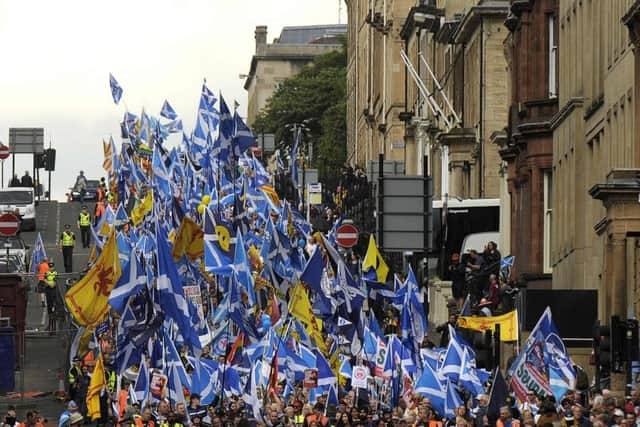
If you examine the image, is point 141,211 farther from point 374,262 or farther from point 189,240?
point 374,262

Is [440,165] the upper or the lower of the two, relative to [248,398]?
upper

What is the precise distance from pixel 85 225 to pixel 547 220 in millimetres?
33849

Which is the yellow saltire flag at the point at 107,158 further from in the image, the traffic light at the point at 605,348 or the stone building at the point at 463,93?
the traffic light at the point at 605,348

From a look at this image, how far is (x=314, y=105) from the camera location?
17188 centimetres

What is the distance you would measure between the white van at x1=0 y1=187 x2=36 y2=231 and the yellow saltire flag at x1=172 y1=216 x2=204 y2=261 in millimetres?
42621

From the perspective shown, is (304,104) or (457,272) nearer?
(457,272)

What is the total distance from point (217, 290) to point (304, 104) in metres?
120

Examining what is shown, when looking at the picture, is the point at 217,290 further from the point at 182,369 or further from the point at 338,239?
the point at 182,369

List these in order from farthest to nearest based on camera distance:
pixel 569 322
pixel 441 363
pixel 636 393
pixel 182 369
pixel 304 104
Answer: pixel 304 104 < pixel 569 322 < pixel 182 369 < pixel 441 363 < pixel 636 393

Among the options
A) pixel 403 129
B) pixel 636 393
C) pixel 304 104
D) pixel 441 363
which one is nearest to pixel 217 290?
pixel 441 363

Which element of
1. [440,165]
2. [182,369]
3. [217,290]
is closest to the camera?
[182,369]

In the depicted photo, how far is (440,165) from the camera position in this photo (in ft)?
258

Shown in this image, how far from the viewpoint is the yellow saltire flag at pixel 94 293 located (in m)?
42.0

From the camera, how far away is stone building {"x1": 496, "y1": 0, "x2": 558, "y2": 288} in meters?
52.1
